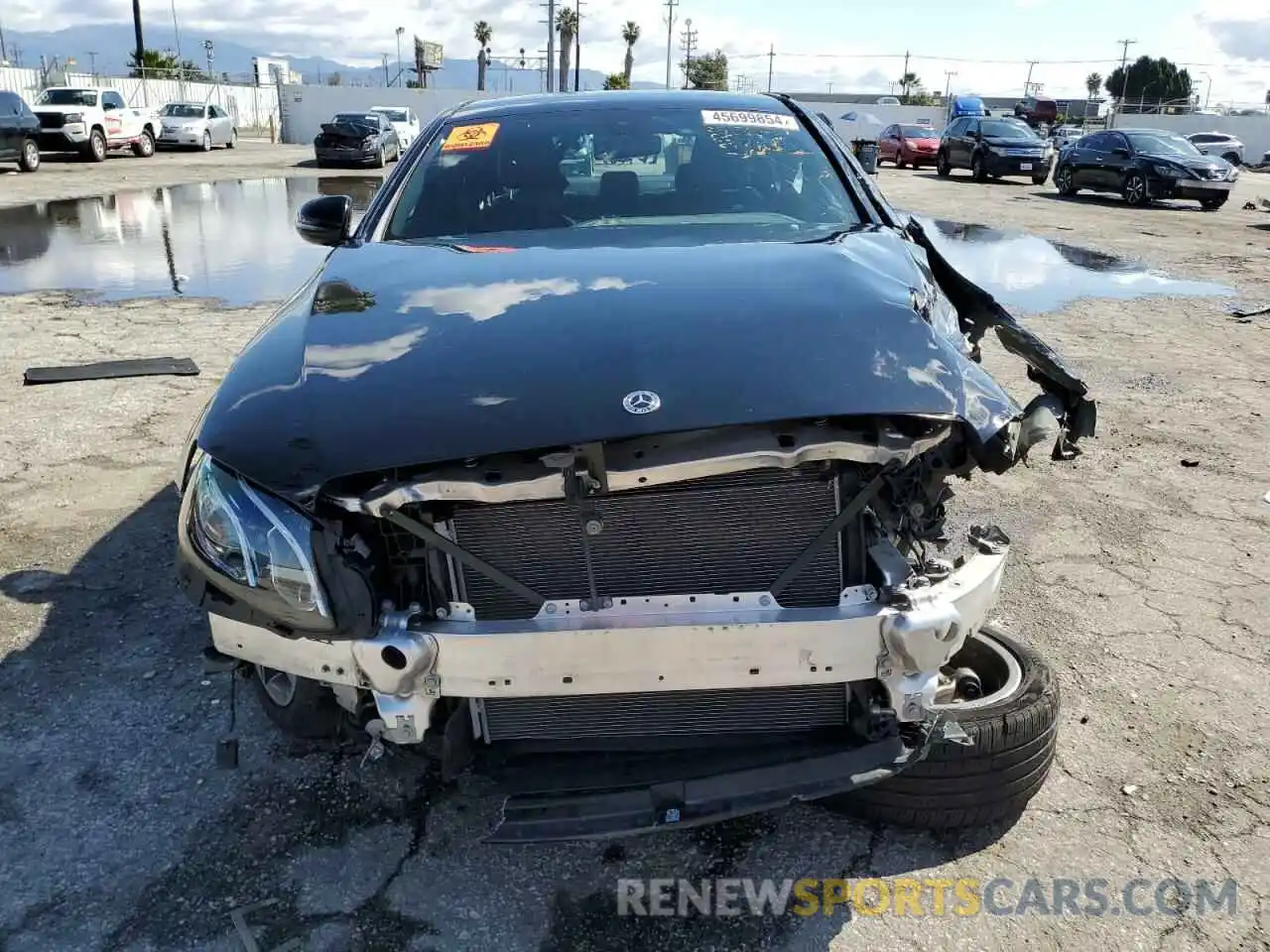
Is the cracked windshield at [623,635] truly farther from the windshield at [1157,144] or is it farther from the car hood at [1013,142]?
the car hood at [1013,142]

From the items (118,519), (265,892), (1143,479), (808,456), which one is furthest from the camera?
(1143,479)

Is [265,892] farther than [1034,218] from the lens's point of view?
No

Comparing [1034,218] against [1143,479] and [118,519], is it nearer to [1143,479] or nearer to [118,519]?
[1143,479]

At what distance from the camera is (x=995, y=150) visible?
952 inches

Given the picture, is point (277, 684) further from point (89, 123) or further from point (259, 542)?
point (89, 123)

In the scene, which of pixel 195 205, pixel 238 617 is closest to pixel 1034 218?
pixel 195 205

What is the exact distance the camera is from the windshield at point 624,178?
3.44m

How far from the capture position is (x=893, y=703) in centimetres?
215

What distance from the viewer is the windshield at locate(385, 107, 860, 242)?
344 cm

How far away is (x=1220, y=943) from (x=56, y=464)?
5.12 metres

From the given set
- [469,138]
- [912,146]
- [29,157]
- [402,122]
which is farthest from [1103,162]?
[29,157]

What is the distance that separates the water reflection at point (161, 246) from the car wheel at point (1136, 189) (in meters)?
14.8

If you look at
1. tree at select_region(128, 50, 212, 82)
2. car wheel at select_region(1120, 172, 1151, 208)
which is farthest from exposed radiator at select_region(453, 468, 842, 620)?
tree at select_region(128, 50, 212, 82)

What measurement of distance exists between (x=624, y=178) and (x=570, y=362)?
5.44 ft
